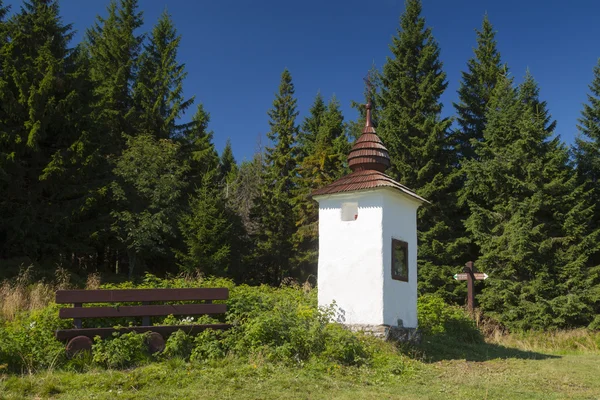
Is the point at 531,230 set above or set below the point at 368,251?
above

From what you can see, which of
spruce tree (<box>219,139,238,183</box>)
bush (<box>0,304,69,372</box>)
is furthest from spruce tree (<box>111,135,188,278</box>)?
spruce tree (<box>219,139,238,183</box>)

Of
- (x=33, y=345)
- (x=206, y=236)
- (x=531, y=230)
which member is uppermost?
(x=531, y=230)

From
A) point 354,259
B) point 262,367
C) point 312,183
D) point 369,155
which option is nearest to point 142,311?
point 262,367

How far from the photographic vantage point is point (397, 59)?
27.4 m

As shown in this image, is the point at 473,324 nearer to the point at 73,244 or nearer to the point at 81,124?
the point at 73,244

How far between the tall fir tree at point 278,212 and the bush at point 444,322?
47.9 feet

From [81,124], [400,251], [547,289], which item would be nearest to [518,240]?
[547,289]

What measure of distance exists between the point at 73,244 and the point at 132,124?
932 centimetres

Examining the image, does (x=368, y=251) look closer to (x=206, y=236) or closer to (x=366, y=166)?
(x=366, y=166)

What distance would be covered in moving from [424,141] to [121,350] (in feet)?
65.4

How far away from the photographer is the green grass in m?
6.08

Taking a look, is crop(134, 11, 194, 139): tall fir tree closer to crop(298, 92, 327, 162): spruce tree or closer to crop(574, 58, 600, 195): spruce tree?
crop(298, 92, 327, 162): spruce tree

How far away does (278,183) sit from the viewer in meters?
31.4

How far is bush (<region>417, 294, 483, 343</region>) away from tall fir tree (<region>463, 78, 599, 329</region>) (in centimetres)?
506
